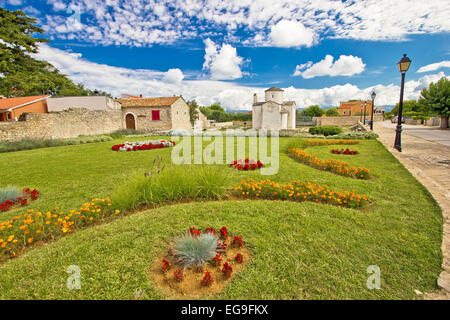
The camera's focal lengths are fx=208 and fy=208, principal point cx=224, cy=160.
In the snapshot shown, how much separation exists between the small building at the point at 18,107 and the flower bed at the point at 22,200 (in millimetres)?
20725

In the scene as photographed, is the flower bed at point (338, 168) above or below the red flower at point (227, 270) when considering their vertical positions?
above

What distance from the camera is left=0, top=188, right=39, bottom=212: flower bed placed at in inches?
163

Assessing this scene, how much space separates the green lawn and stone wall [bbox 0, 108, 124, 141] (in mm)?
14149

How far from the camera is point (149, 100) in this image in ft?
89.5

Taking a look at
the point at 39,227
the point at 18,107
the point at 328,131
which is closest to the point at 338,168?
the point at 39,227

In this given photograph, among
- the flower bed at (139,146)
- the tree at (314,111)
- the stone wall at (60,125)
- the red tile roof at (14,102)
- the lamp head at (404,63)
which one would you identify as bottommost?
the flower bed at (139,146)

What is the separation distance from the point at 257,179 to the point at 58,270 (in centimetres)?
439

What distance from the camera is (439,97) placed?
19422mm

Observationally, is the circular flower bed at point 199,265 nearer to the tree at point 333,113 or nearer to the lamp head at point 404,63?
the lamp head at point 404,63

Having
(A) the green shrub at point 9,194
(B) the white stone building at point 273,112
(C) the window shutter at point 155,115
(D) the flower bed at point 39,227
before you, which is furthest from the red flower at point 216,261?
(B) the white stone building at point 273,112

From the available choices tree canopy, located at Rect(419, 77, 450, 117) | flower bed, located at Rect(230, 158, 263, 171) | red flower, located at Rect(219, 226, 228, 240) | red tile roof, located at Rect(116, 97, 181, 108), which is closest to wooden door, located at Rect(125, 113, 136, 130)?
red tile roof, located at Rect(116, 97, 181, 108)

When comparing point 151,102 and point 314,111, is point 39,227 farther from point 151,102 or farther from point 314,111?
point 314,111

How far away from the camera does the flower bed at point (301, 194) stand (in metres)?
4.00

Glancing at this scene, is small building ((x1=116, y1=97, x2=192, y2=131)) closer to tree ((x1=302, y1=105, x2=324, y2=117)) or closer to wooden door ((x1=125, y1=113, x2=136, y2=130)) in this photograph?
wooden door ((x1=125, y1=113, x2=136, y2=130))
